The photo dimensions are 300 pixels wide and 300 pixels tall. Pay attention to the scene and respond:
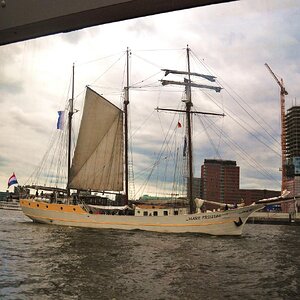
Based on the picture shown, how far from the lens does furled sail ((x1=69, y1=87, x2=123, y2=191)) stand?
44.1 meters

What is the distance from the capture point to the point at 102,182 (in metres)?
44.2

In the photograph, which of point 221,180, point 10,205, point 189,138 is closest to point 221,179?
point 221,180

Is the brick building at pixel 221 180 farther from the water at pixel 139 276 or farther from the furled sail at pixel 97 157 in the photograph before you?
the water at pixel 139 276

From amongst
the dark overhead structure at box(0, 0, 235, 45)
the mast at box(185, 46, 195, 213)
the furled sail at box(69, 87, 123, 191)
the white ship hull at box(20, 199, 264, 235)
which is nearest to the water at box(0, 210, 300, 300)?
the dark overhead structure at box(0, 0, 235, 45)

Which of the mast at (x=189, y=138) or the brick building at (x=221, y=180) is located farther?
the brick building at (x=221, y=180)

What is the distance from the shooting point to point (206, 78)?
139 feet

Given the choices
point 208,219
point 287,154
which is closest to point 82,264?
point 208,219

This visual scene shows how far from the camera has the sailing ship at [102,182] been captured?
3866 cm

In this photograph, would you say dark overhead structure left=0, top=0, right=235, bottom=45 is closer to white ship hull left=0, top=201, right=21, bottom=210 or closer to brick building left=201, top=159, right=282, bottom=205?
brick building left=201, top=159, right=282, bottom=205

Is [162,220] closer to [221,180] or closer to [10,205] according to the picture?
[221,180]

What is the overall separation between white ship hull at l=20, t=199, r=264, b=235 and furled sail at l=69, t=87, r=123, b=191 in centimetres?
356

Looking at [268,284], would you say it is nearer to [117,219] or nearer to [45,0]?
[45,0]

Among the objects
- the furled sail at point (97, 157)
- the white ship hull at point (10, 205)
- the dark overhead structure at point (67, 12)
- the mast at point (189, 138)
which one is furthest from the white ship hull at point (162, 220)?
the white ship hull at point (10, 205)

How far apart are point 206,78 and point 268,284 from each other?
109 ft
